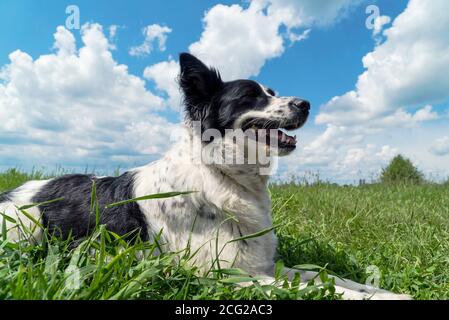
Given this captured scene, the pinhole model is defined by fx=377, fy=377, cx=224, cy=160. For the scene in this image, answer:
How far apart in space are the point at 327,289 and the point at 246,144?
1549 millimetres

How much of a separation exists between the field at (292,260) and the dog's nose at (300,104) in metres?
1.27

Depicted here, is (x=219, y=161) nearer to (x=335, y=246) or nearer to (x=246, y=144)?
(x=246, y=144)

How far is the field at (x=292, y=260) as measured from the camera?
2428mm

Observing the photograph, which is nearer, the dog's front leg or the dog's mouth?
the dog's front leg

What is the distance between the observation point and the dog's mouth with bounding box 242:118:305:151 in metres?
3.83

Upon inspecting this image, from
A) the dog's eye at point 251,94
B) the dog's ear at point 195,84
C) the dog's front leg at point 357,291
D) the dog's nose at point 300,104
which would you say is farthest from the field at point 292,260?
the dog's ear at point 195,84

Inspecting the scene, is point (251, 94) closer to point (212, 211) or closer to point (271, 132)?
point (271, 132)

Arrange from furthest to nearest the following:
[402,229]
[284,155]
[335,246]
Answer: [402,229]
[335,246]
[284,155]

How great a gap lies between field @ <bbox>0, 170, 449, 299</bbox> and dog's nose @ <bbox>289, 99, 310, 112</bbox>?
1269 millimetres

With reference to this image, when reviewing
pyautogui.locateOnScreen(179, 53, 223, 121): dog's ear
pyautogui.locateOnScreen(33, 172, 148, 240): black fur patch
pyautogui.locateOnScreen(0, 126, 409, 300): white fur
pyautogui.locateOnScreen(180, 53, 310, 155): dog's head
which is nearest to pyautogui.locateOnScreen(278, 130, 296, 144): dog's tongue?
pyautogui.locateOnScreen(180, 53, 310, 155): dog's head

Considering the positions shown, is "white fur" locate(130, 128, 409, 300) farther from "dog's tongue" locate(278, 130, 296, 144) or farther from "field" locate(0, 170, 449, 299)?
"dog's tongue" locate(278, 130, 296, 144)
